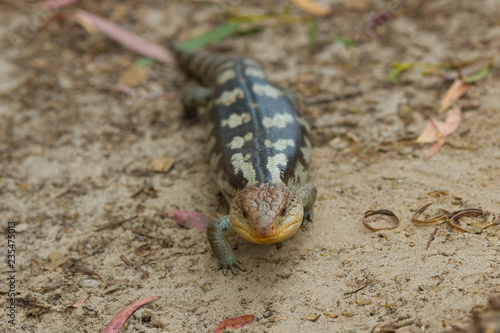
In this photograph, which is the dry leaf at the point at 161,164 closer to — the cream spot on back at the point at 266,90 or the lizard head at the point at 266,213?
the cream spot on back at the point at 266,90

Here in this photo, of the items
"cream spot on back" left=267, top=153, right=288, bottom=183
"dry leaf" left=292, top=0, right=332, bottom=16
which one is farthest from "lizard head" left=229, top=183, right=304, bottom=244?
"dry leaf" left=292, top=0, right=332, bottom=16

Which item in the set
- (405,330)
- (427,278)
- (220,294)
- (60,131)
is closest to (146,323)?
(220,294)

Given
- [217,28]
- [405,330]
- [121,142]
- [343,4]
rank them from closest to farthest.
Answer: [405,330] < [121,142] < [217,28] < [343,4]

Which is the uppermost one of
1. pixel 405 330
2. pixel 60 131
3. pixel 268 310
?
pixel 405 330

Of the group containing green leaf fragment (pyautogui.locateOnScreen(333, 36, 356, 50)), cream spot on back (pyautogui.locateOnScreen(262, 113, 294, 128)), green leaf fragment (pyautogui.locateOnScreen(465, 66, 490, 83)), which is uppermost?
green leaf fragment (pyautogui.locateOnScreen(465, 66, 490, 83))

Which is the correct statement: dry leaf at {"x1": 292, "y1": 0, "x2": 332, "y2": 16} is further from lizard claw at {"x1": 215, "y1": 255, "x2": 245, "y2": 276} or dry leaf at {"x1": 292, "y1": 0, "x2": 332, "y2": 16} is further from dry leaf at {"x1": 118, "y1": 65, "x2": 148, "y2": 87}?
lizard claw at {"x1": 215, "y1": 255, "x2": 245, "y2": 276}

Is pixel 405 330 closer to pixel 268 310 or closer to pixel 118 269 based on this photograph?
pixel 268 310

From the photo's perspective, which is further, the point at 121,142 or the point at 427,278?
the point at 121,142
